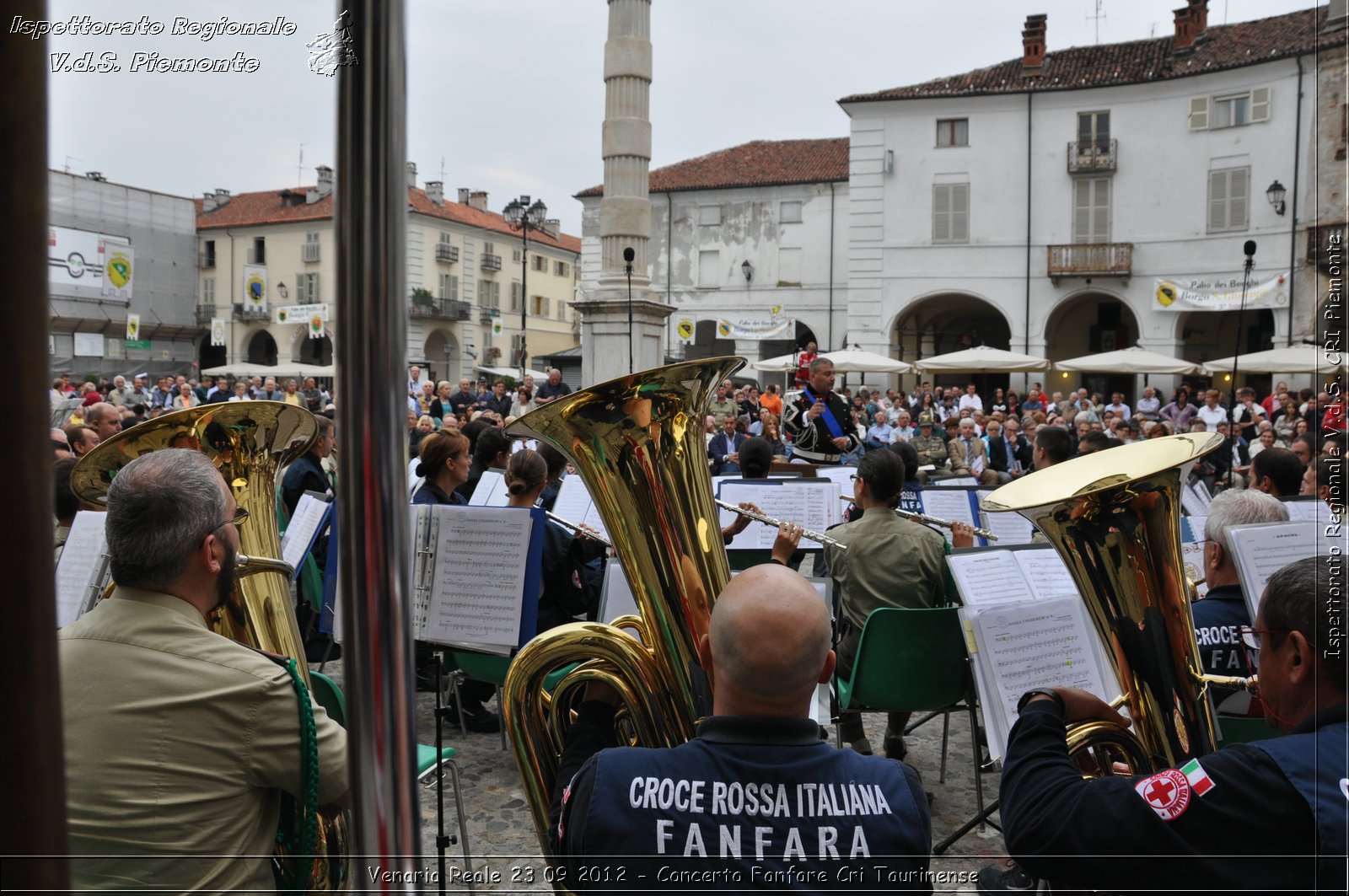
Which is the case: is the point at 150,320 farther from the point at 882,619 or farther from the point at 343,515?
the point at 343,515

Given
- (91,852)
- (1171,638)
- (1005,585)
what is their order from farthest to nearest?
1. (1005,585)
2. (1171,638)
3. (91,852)

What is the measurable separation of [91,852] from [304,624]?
11.7ft

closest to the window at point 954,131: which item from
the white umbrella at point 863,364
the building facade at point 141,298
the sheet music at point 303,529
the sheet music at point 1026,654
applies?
the white umbrella at point 863,364

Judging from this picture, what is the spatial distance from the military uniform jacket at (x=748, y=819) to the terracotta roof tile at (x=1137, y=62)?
29.2 meters

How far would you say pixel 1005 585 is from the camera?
3.85 meters

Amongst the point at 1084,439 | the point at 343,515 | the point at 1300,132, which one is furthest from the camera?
the point at 1300,132

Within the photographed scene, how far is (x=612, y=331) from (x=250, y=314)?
121 feet

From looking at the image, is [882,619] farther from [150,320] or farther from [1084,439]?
[150,320]

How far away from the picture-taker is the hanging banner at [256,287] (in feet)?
119

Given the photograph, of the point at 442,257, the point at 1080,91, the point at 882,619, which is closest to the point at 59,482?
the point at 882,619

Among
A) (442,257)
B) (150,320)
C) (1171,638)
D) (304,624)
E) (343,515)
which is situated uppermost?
(442,257)

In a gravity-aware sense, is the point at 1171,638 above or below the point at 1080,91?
below

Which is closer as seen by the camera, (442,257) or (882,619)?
(882,619)

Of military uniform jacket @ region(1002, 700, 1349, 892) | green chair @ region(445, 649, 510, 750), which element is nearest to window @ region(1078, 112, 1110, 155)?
green chair @ region(445, 649, 510, 750)
